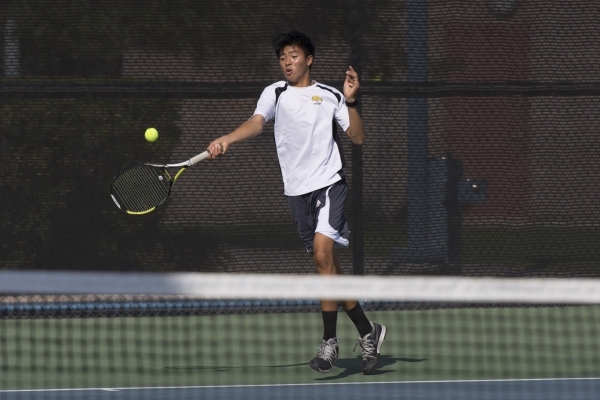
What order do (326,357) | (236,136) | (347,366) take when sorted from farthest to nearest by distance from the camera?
(347,366) → (326,357) → (236,136)

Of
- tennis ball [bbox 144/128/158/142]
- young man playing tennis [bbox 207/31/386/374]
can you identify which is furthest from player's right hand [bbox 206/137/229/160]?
tennis ball [bbox 144/128/158/142]

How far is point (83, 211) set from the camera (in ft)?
21.2

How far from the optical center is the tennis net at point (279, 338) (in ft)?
10.1

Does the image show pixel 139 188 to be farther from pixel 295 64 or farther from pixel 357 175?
pixel 357 175

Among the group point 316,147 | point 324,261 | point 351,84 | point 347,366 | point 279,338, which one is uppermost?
point 351,84

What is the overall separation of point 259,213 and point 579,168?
178 centimetres

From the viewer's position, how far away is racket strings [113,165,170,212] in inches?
195

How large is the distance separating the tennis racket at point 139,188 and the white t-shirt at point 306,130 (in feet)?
1.41

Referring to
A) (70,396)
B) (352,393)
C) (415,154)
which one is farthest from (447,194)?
(70,396)

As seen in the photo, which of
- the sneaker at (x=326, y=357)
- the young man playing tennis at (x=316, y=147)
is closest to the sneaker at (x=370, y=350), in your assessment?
the young man playing tennis at (x=316, y=147)

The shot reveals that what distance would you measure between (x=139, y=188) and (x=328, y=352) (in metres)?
1.04

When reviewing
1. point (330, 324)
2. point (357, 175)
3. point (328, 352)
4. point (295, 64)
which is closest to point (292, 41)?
point (295, 64)

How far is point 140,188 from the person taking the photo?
504 centimetres

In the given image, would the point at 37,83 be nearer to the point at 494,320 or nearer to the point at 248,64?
the point at 248,64
